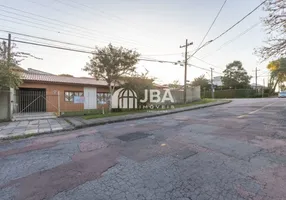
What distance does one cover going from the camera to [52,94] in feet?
50.9

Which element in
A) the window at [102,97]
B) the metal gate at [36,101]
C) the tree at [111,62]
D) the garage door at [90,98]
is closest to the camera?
the tree at [111,62]

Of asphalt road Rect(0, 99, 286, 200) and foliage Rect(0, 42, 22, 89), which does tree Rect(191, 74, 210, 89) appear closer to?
foliage Rect(0, 42, 22, 89)

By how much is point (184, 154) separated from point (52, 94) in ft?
51.7

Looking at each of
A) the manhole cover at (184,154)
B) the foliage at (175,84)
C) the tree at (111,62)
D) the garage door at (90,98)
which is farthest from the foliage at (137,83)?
the foliage at (175,84)

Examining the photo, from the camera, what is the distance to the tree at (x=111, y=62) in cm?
1351

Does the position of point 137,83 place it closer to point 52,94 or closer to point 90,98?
point 90,98

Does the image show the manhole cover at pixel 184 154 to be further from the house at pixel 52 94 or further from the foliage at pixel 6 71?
the house at pixel 52 94

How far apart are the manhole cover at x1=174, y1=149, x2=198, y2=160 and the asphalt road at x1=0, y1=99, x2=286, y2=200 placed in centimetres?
3

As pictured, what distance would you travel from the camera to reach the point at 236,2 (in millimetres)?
9445

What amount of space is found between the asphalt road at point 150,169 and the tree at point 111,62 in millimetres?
9678

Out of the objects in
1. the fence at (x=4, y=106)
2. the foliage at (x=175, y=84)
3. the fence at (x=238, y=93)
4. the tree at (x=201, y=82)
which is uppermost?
the tree at (x=201, y=82)

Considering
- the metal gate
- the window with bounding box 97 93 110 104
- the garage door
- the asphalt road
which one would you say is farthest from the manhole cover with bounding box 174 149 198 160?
the garage door

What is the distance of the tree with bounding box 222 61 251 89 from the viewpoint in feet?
135

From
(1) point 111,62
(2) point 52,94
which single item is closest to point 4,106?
(2) point 52,94
